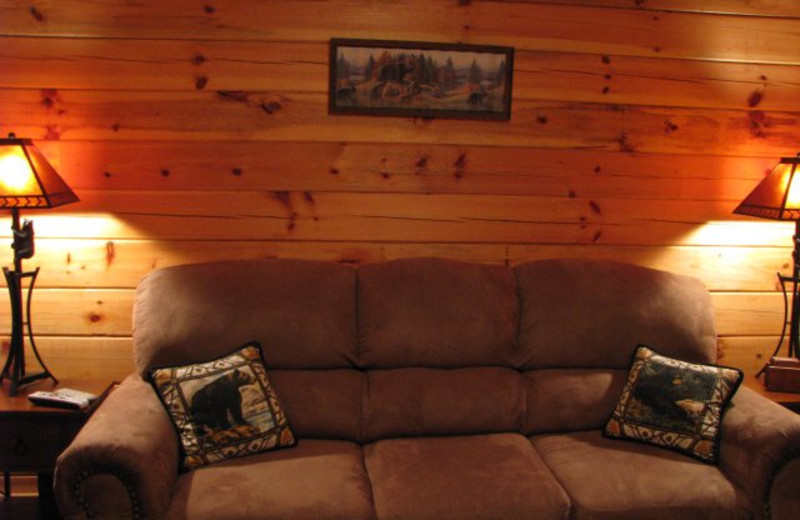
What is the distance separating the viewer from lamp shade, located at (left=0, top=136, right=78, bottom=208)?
245cm

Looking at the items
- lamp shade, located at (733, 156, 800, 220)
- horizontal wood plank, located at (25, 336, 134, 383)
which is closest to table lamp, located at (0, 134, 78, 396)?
horizontal wood plank, located at (25, 336, 134, 383)

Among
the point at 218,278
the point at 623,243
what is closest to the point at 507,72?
the point at 623,243

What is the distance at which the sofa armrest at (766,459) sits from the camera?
2.15 m

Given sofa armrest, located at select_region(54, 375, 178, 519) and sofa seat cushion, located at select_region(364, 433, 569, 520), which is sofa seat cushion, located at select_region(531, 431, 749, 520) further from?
sofa armrest, located at select_region(54, 375, 178, 519)

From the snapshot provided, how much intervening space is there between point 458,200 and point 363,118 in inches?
20.3

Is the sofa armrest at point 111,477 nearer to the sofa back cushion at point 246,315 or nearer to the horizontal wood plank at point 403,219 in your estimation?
the sofa back cushion at point 246,315

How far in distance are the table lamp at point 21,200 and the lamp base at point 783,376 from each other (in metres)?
2.75

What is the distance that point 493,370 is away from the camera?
2.63 metres

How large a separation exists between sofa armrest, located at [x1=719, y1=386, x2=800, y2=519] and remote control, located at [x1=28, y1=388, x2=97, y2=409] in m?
2.14

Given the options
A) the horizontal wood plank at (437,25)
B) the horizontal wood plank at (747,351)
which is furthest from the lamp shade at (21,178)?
the horizontal wood plank at (747,351)

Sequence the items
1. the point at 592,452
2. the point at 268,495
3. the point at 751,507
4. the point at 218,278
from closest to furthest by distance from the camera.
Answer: the point at 268,495 < the point at 751,507 < the point at 592,452 < the point at 218,278

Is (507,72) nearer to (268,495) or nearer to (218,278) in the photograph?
(218,278)

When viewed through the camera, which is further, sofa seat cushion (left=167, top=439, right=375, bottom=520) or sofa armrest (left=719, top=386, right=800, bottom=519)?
sofa armrest (left=719, top=386, right=800, bottom=519)

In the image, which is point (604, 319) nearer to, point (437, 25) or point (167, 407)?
point (437, 25)
